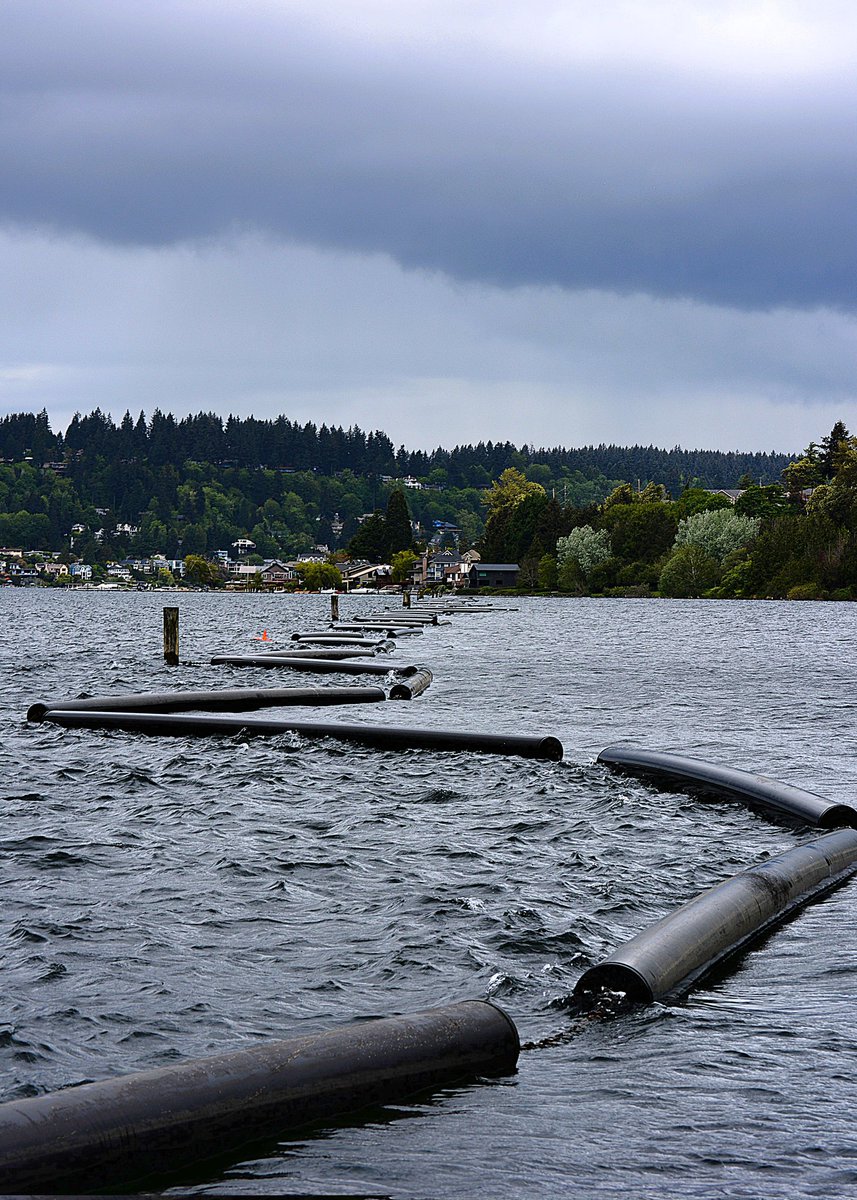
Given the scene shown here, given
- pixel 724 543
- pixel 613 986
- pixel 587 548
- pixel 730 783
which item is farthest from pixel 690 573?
pixel 613 986

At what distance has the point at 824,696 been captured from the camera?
108 ft

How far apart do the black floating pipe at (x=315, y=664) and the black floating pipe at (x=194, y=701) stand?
805 centimetres

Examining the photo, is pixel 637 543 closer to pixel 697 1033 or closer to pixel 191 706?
pixel 191 706

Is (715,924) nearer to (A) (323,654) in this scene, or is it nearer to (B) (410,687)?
(B) (410,687)

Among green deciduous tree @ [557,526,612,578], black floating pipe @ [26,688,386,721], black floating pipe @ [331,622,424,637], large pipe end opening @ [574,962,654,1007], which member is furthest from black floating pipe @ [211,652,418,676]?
green deciduous tree @ [557,526,612,578]

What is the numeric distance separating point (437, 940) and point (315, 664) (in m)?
28.2

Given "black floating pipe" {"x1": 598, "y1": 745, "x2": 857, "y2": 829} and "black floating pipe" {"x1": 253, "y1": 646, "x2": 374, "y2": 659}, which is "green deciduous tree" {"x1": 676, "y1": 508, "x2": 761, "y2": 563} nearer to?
"black floating pipe" {"x1": 253, "y1": 646, "x2": 374, "y2": 659}

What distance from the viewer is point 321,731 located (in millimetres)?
23672

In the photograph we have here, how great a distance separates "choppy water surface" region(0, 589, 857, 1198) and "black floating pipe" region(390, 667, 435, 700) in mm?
8308

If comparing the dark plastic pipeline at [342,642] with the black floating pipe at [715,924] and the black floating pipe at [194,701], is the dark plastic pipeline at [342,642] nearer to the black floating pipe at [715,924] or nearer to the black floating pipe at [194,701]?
the black floating pipe at [194,701]

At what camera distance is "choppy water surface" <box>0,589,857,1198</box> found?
679 centimetres

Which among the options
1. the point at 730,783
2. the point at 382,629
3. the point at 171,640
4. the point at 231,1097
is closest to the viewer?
the point at 231,1097

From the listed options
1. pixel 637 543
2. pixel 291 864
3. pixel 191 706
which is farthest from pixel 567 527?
pixel 291 864

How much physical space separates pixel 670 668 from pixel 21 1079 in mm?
37349
